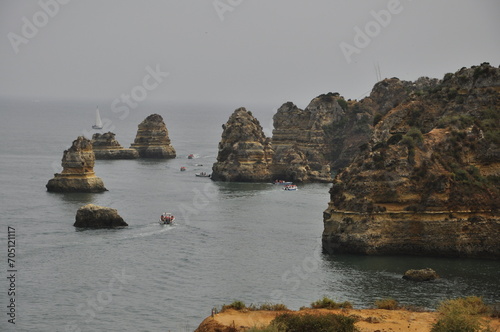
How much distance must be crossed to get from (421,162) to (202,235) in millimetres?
27862

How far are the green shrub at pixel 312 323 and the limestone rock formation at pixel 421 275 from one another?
28417 mm

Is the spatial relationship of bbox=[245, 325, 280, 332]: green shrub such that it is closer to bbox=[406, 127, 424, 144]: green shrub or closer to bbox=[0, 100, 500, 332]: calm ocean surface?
bbox=[0, 100, 500, 332]: calm ocean surface

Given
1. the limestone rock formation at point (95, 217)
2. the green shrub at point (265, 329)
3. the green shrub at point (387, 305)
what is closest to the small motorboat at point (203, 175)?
the limestone rock formation at point (95, 217)

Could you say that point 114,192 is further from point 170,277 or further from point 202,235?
point 170,277

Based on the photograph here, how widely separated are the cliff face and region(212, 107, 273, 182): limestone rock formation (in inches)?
2864

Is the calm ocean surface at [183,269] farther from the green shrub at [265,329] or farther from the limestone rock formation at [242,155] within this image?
the limestone rock formation at [242,155]

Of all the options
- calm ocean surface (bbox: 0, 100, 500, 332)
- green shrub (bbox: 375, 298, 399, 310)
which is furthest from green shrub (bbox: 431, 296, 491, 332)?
calm ocean surface (bbox: 0, 100, 500, 332)

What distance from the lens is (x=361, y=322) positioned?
5712 cm

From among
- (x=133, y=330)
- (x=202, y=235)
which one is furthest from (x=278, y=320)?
(x=202, y=235)

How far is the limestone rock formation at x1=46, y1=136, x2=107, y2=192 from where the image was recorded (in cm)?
14688

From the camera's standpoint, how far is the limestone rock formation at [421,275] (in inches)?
3167

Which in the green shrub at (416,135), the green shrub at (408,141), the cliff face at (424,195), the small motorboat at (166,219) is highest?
the green shrub at (416,135)

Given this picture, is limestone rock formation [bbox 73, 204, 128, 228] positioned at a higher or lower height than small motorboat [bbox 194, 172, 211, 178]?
lower

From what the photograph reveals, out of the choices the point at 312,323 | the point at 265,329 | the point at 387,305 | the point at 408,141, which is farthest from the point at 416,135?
the point at 265,329
